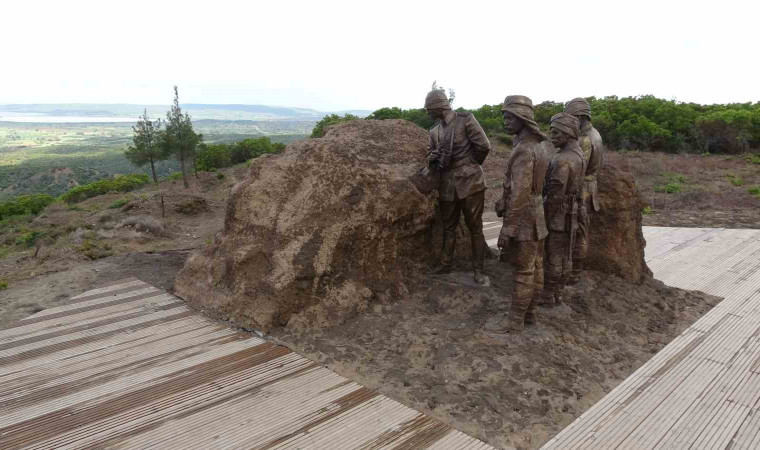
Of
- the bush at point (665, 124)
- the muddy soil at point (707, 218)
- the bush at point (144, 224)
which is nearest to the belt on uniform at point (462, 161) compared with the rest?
the muddy soil at point (707, 218)

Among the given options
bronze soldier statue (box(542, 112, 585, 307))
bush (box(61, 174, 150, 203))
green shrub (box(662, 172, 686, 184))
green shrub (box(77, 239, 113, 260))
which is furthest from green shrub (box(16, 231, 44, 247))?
green shrub (box(662, 172, 686, 184))

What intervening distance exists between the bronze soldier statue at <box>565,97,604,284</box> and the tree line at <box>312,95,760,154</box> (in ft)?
A: 54.3

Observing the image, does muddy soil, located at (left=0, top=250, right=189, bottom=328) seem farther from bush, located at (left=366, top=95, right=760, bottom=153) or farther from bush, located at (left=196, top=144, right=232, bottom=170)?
bush, located at (left=196, top=144, right=232, bottom=170)

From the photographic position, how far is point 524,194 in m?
4.68

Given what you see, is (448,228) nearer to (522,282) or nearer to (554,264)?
(554,264)

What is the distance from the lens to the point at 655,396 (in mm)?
4191

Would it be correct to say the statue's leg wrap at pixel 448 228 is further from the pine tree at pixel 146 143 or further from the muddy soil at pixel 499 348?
the pine tree at pixel 146 143

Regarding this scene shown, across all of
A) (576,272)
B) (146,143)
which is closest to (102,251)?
(576,272)

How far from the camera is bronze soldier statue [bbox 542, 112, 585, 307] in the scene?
5.09m

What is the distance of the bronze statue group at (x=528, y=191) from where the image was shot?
4742 millimetres

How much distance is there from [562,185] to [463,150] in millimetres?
1287

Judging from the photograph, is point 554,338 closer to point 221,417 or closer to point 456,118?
point 456,118

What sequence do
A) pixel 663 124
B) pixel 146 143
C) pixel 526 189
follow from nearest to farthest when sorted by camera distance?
pixel 526 189, pixel 146 143, pixel 663 124

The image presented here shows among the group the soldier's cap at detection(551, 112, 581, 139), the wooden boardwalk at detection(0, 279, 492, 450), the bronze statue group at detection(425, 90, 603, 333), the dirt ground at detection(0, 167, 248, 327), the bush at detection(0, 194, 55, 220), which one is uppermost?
the soldier's cap at detection(551, 112, 581, 139)
